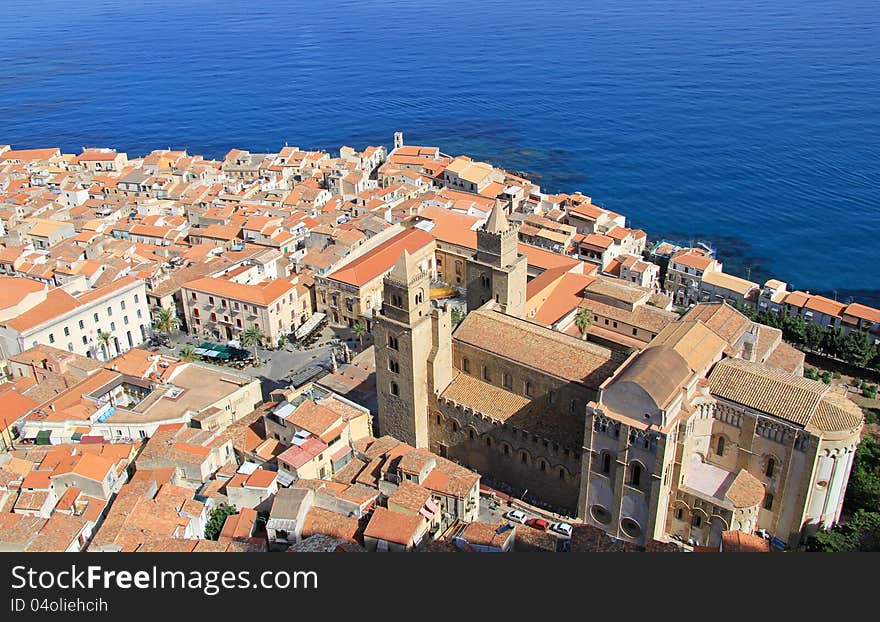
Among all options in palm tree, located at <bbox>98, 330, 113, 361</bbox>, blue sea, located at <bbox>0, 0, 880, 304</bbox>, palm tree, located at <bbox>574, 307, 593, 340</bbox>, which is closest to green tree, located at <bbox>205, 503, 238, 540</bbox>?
palm tree, located at <bbox>574, 307, 593, 340</bbox>

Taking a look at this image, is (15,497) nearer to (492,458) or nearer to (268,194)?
(492,458)

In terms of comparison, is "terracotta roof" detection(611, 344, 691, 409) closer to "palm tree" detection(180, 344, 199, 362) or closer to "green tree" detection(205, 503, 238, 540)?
"green tree" detection(205, 503, 238, 540)

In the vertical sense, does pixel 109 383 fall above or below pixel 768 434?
below

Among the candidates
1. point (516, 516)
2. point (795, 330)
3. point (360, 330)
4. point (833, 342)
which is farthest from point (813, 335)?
point (360, 330)

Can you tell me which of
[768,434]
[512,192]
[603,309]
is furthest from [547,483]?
[512,192]

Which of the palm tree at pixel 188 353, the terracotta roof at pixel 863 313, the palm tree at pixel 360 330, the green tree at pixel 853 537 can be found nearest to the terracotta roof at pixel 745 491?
the green tree at pixel 853 537

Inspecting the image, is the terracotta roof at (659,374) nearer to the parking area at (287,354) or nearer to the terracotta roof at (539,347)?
the terracotta roof at (539,347)

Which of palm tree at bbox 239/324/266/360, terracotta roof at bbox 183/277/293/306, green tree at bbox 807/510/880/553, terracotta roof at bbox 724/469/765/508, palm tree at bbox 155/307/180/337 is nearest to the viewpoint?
green tree at bbox 807/510/880/553
